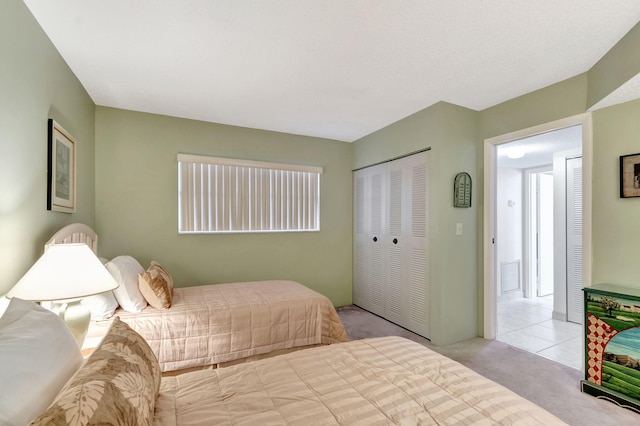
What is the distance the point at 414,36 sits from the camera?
1.93 metres

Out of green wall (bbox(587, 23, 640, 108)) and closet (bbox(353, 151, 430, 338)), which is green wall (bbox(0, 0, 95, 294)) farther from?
green wall (bbox(587, 23, 640, 108))

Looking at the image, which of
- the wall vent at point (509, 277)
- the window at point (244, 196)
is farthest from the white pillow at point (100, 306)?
the wall vent at point (509, 277)

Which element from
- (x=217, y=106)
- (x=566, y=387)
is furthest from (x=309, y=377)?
(x=217, y=106)

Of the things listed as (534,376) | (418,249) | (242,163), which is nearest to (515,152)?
(418,249)

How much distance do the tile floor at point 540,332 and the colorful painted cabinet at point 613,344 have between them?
0.46 m

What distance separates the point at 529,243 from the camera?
5.07 meters

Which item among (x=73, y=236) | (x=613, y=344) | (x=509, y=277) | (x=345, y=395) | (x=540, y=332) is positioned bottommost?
(x=540, y=332)

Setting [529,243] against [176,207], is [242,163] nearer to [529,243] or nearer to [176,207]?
[176,207]

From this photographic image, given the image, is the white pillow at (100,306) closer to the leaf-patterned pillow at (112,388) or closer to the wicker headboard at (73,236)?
the wicker headboard at (73,236)

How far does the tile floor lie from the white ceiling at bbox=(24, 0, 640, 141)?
229 cm

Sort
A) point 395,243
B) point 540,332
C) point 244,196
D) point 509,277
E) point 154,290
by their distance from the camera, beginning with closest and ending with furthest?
point 154,290 < point 540,332 < point 395,243 < point 244,196 < point 509,277

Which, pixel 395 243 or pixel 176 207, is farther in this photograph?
pixel 395 243

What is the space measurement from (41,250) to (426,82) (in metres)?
3.09

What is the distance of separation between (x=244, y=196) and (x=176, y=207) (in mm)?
795
